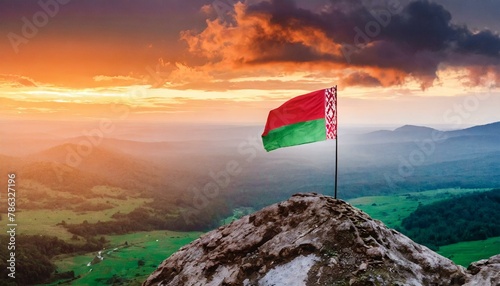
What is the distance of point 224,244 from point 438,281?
9725mm

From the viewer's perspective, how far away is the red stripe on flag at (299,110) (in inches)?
958

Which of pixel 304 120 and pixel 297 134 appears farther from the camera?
pixel 297 134

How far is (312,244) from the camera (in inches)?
724

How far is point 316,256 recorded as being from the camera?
17.9 m

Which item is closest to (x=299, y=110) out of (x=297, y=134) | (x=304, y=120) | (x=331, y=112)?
(x=304, y=120)

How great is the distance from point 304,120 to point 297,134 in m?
0.93

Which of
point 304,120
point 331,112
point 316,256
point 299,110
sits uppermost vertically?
point 299,110

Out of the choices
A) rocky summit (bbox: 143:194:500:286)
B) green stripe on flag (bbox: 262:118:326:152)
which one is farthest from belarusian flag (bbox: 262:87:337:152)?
rocky summit (bbox: 143:194:500:286)

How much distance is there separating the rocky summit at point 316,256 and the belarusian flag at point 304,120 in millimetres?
4056

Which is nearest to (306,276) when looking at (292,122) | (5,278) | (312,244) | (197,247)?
(312,244)

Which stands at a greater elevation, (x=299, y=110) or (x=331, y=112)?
(x=299, y=110)

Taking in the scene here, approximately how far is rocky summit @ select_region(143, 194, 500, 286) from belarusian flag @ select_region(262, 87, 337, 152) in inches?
160

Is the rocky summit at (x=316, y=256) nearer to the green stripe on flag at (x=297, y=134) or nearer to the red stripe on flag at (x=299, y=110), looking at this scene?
the green stripe on flag at (x=297, y=134)

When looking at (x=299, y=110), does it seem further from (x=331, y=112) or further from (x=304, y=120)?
(x=331, y=112)
